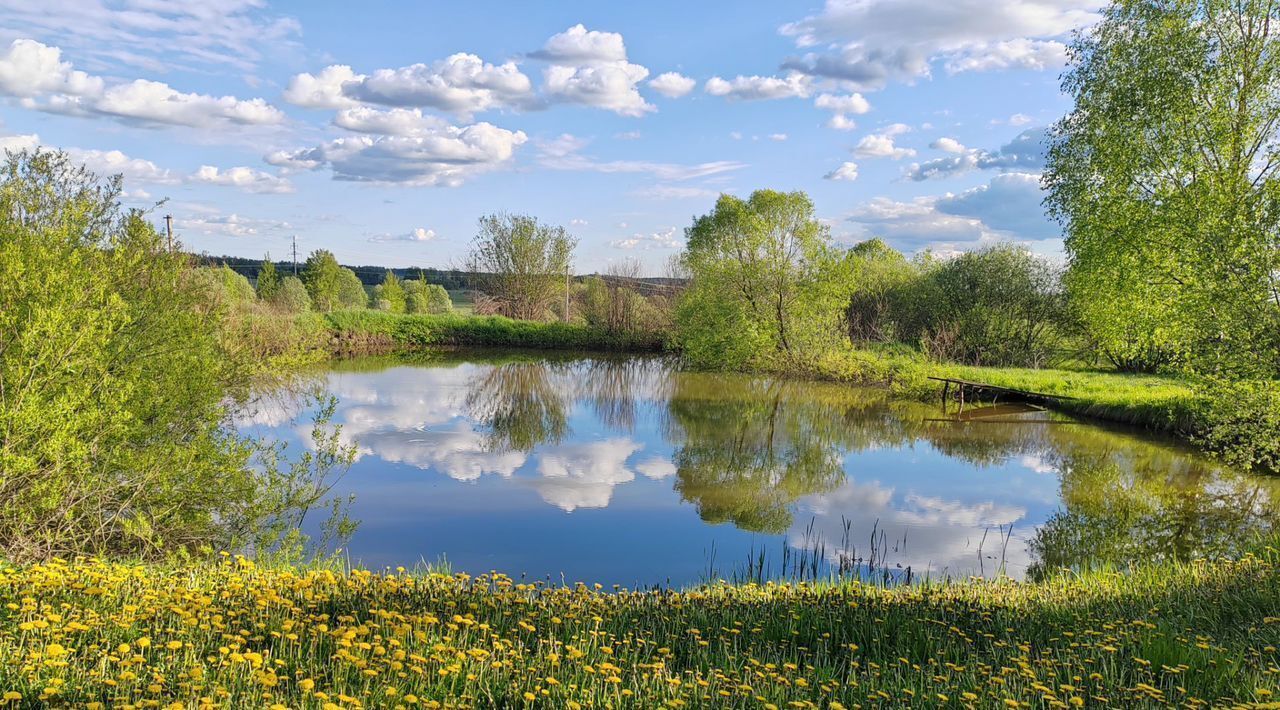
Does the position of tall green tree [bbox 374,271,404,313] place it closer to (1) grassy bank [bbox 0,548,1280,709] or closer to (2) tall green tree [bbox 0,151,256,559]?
(2) tall green tree [bbox 0,151,256,559]

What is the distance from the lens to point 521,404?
22656 mm

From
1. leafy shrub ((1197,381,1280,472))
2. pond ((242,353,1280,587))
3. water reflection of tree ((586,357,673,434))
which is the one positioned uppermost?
leafy shrub ((1197,381,1280,472))

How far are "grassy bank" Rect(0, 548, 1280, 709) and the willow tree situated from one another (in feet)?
23.7

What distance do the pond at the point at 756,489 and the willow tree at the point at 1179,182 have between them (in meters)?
2.66

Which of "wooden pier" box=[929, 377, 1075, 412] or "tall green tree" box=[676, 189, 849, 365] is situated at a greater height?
"tall green tree" box=[676, 189, 849, 365]

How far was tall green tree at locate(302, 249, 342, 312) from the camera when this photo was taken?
4697cm

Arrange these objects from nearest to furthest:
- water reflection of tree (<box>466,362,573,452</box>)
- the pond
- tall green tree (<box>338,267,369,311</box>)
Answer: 1. the pond
2. water reflection of tree (<box>466,362,573,452</box>)
3. tall green tree (<box>338,267,369,311</box>)

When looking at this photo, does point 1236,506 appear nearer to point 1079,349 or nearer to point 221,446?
point 221,446

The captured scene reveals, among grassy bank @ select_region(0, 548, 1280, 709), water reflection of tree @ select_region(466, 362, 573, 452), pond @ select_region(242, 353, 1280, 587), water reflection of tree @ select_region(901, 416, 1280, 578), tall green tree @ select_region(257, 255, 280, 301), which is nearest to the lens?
grassy bank @ select_region(0, 548, 1280, 709)

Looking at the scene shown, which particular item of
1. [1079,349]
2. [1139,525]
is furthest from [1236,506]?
[1079,349]

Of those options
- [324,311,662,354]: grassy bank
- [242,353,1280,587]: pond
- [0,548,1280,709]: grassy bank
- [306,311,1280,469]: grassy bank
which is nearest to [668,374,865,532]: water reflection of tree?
[242,353,1280,587]: pond

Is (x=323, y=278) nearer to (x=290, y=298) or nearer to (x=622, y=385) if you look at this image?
(x=290, y=298)

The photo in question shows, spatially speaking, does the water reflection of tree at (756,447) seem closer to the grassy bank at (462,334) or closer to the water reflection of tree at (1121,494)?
the water reflection of tree at (1121,494)

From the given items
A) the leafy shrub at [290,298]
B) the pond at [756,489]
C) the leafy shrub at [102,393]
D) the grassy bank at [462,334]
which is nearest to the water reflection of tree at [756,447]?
the pond at [756,489]
